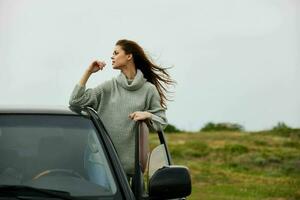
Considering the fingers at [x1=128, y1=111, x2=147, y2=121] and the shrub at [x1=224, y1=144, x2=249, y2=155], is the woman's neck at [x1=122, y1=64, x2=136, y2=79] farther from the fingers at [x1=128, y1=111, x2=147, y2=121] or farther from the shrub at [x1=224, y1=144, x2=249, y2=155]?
the shrub at [x1=224, y1=144, x2=249, y2=155]

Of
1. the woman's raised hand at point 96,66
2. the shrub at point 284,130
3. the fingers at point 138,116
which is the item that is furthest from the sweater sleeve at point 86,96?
the shrub at point 284,130

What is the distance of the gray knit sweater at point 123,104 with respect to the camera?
20.8 ft

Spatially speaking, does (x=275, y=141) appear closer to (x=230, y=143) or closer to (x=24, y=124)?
(x=230, y=143)

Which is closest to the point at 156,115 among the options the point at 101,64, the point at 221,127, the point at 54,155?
the point at 101,64

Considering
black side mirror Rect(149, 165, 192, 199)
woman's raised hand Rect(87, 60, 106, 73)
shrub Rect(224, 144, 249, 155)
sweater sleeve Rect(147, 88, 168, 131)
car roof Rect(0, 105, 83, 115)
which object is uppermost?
woman's raised hand Rect(87, 60, 106, 73)

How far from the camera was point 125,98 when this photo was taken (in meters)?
6.68

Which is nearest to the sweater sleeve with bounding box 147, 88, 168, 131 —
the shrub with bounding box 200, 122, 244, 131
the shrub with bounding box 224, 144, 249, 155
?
the shrub with bounding box 224, 144, 249, 155

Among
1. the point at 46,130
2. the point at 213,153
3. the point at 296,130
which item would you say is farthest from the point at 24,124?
the point at 296,130

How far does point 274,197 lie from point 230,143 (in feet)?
74.9

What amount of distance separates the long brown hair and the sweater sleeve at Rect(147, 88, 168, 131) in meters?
0.64

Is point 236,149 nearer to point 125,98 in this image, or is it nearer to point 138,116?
point 125,98

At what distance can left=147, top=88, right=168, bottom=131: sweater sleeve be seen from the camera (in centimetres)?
629

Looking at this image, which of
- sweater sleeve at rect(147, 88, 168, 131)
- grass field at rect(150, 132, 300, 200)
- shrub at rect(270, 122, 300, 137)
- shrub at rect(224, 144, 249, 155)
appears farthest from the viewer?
shrub at rect(270, 122, 300, 137)

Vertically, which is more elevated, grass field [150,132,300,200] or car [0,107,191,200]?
car [0,107,191,200]
